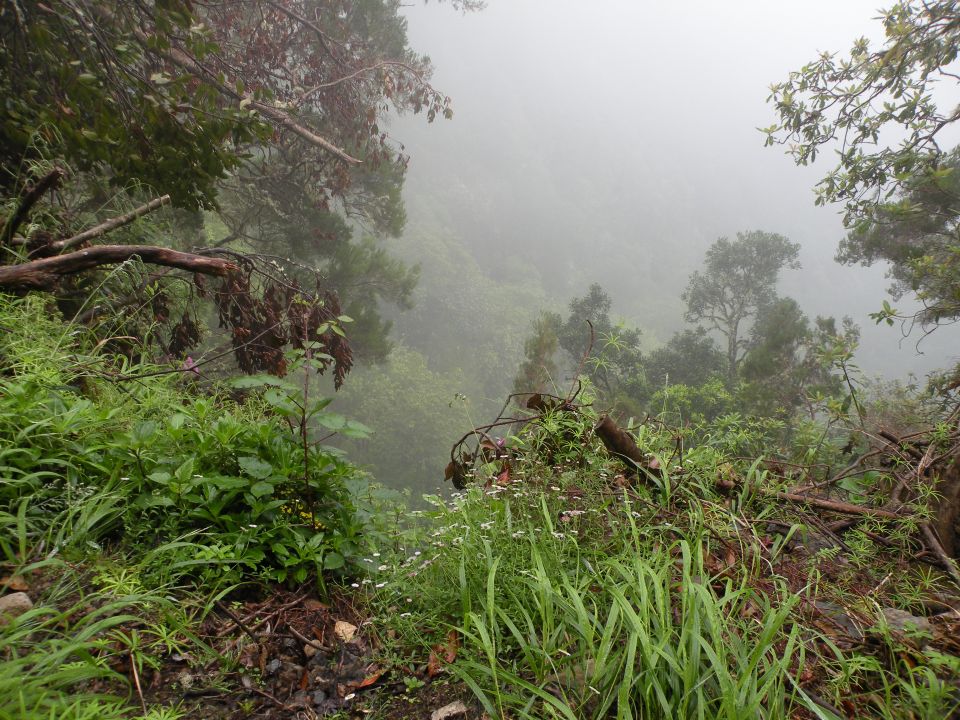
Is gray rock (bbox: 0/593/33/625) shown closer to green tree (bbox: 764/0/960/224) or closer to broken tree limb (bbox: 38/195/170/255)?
broken tree limb (bbox: 38/195/170/255)

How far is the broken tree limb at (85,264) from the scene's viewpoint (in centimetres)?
202

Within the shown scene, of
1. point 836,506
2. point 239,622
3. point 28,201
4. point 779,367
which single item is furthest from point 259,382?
point 779,367

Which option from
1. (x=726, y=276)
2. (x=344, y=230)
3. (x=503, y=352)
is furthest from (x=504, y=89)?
(x=344, y=230)

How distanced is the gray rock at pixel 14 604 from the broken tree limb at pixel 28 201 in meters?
1.88

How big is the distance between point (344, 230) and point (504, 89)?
9305 centimetres

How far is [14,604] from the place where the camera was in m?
1.21

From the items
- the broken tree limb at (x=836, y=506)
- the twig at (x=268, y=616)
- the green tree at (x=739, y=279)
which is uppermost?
the green tree at (x=739, y=279)

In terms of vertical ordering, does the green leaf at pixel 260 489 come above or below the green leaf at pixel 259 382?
below

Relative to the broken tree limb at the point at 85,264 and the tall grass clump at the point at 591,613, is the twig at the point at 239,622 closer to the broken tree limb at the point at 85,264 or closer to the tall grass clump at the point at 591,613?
the tall grass clump at the point at 591,613

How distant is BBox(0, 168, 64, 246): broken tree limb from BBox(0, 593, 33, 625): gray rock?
1.88 meters

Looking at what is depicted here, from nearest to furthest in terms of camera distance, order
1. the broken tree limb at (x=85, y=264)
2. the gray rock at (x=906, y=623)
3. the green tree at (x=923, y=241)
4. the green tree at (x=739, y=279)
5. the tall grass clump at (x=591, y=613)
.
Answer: the tall grass clump at (x=591, y=613) < the gray rock at (x=906, y=623) < the broken tree limb at (x=85, y=264) < the green tree at (x=923, y=241) < the green tree at (x=739, y=279)

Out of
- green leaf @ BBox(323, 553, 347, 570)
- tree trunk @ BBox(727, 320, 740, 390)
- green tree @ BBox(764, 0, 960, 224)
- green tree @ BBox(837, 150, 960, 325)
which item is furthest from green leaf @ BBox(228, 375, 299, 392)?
tree trunk @ BBox(727, 320, 740, 390)

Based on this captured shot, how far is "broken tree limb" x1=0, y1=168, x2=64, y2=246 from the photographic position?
2.27 m

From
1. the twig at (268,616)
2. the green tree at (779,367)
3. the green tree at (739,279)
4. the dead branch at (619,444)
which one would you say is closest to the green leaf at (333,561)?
the twig at (268,616)
